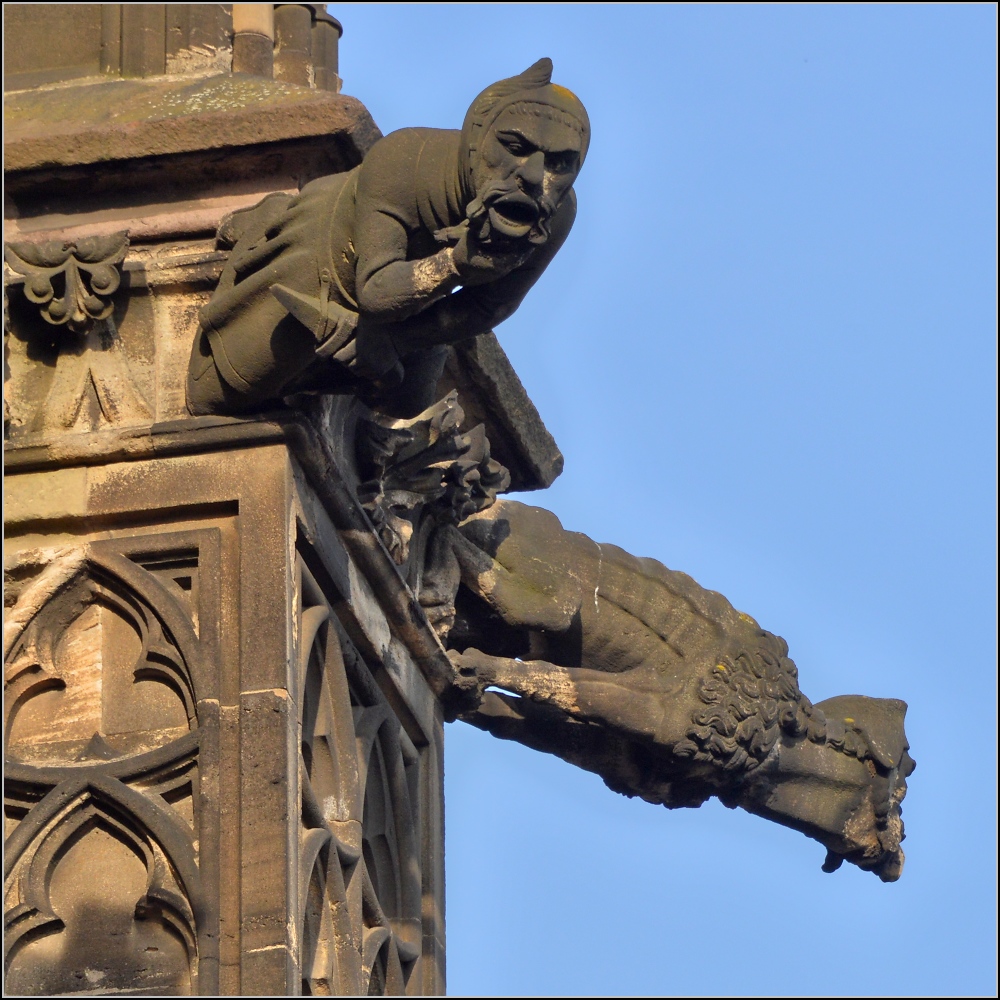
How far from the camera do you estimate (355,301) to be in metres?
7.10

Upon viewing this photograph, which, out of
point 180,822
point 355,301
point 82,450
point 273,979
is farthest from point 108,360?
point 273,979

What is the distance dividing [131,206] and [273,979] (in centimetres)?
202

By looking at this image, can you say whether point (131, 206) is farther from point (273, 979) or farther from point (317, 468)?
point (273, 979)

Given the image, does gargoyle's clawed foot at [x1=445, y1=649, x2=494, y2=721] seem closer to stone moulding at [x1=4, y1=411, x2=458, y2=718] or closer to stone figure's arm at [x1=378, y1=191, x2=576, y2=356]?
stone moulding at [x1=4, y1=411, x2=458, y2=718]

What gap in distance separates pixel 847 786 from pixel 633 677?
29.8 inches

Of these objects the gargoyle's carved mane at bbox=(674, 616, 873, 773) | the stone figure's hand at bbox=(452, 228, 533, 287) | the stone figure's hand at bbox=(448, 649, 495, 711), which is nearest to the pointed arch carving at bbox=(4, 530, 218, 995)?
the stone figure's hand at bbox=(452, 228, 533, 287)

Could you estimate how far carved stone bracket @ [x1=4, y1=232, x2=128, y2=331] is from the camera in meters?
7.40

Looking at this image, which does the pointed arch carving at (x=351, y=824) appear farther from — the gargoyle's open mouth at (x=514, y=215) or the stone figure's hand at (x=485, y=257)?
the gargoyle's open mouth at (x=514, y=215)

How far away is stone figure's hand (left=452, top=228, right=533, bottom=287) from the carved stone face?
0.05 meters

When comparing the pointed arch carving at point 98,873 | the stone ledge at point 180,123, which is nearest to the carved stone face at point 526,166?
the stone ledge at point 180,123

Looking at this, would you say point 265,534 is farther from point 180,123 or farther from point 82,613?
point 180,123

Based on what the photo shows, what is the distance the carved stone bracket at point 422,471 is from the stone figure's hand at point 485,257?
0.87 meters

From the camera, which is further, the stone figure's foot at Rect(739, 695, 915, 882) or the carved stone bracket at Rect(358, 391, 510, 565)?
the stone figure's foot at Rect(739, 695, 915, 882)

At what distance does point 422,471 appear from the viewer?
7.91 m
